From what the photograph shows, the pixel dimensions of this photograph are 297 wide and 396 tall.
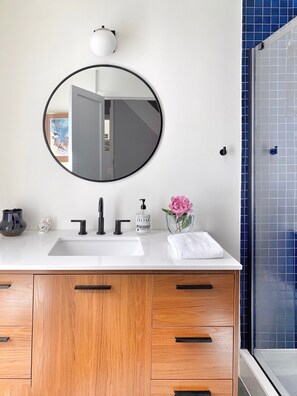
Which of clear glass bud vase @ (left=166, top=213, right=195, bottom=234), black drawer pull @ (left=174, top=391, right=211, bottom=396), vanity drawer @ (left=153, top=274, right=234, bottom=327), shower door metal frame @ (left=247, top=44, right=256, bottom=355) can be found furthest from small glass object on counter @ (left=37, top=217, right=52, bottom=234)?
shower door metal frame @ (left=247, top=44, right=256, bottom=355)

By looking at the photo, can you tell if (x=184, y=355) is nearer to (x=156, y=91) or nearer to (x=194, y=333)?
(x=194, y=333)

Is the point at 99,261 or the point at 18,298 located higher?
the point at 99,261

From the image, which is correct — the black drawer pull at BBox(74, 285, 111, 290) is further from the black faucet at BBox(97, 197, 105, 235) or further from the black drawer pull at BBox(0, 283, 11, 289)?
the black faucet at BBox(97, 197, 105, 235)

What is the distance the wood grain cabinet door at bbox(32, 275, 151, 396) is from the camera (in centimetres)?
141

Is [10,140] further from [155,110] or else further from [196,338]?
[196,338]

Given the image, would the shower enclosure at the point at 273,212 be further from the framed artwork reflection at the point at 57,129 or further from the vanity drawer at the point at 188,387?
the framed artwork reflection at the point at 57,129

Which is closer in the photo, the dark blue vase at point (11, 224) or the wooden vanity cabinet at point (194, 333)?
the wooden vanity cabinet at point (194, 333)

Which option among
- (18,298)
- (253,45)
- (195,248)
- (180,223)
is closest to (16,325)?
(18,298)

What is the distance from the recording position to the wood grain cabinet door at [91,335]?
4.63 feet

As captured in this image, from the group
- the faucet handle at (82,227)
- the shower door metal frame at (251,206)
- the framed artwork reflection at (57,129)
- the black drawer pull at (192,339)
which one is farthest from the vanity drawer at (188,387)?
the framed artwork reflection at (57,129)

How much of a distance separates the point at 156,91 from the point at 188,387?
161 cm

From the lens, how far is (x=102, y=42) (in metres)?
1.93

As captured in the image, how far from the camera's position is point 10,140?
6.66ft

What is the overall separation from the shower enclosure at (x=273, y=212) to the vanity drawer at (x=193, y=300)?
682mm
